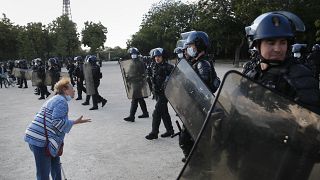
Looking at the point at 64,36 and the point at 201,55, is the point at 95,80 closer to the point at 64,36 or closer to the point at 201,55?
the point at 201,55

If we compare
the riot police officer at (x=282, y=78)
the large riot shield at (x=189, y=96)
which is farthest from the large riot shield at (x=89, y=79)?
the riot police officer at (x=282, y=78)

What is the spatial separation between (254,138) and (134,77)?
8.09m

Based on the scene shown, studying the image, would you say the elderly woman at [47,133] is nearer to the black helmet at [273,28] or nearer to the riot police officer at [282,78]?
the riot police officer at [282,78]

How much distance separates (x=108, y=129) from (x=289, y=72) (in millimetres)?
6533

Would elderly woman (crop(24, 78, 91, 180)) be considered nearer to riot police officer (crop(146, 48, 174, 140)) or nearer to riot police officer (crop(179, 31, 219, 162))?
riot police officer (crop(179, 31, 219, 162))

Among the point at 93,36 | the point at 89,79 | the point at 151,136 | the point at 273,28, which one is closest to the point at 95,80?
the point at 89,79

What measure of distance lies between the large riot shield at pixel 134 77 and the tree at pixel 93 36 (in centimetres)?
5354

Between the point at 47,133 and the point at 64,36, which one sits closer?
the point at 47,133

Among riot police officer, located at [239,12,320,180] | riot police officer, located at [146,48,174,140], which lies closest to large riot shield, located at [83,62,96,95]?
riot police officer, located at [146,48,174,140]

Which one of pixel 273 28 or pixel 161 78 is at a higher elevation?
pixel 273 28

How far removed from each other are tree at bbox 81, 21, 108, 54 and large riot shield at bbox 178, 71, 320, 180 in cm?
6165

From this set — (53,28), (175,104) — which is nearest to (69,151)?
(175,104)

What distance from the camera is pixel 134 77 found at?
32.0 ft

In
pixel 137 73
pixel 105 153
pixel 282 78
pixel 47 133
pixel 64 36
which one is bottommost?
pixel 105 153
